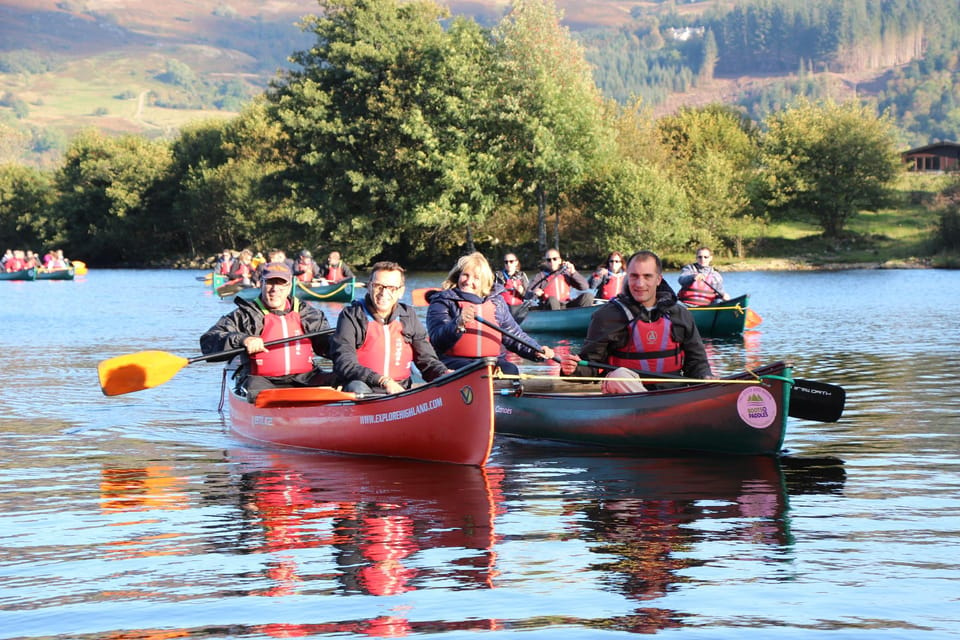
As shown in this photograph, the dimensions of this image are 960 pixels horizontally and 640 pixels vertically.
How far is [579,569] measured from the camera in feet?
18.1

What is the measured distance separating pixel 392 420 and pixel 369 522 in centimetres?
175

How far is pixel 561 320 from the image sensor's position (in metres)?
19.2

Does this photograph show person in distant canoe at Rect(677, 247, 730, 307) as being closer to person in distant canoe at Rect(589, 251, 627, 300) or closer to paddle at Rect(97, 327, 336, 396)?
person in distant canoe at Rect(589, 251, 627, 300)

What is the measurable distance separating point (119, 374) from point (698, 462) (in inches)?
188

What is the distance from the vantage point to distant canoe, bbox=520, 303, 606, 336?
1883 centimetres

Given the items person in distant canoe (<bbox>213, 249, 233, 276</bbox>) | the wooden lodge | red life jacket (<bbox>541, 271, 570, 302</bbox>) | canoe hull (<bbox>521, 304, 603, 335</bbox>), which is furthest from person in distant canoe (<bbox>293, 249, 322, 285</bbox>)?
the wooden lodge

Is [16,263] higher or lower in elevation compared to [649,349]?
higher

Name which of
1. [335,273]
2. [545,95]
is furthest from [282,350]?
[545,95]

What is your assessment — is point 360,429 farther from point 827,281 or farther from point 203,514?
point 827,281

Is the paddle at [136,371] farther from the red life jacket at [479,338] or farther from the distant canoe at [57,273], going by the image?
the distant canoe at [57,273]

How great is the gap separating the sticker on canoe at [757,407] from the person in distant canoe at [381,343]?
211 cm

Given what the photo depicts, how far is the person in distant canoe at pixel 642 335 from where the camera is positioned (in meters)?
8.32

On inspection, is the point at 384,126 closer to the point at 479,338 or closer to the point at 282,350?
the point at 282,350

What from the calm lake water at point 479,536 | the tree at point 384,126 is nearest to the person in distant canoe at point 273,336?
the calm lake water at point 479,536
